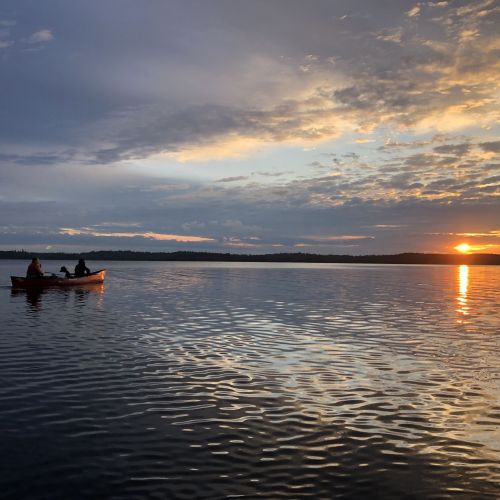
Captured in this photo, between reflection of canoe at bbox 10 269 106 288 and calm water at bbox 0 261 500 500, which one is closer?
calm water at bbox 0 261 500 500

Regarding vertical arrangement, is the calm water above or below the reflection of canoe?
below

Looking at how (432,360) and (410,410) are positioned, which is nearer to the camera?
(410,410)

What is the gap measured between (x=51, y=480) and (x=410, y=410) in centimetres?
1051

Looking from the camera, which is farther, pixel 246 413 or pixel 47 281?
pixel 47 281

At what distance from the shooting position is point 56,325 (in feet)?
113

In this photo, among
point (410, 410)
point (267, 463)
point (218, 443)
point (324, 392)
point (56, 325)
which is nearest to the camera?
point (267, 463)

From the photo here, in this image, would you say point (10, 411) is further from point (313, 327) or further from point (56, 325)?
point (313, 327)

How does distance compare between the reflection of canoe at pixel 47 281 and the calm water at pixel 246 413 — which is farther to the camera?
the reflection of canoe at pixel 47 281

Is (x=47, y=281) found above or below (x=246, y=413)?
above

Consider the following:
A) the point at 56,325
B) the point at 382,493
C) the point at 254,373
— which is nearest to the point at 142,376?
the point at 254,373

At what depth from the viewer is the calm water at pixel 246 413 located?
1107 centimetres

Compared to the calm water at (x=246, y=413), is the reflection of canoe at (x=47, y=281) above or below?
above

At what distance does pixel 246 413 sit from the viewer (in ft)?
51.9

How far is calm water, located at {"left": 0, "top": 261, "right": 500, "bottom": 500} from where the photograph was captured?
1107 cm
